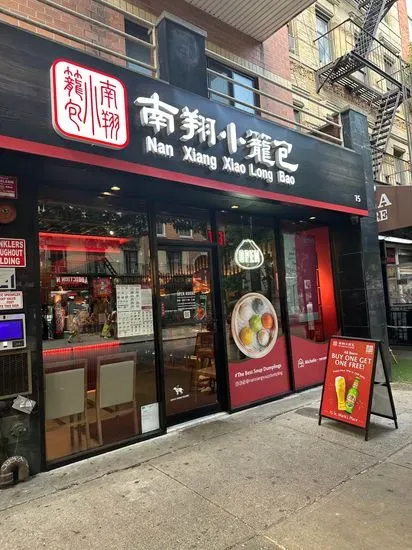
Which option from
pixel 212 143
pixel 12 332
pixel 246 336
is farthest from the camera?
pixel 246 336

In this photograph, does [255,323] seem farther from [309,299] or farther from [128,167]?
[128,167]

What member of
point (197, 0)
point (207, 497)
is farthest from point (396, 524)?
point (197, 0)

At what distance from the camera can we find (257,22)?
24.8 feet

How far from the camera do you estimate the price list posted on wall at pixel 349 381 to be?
4719 millimetres

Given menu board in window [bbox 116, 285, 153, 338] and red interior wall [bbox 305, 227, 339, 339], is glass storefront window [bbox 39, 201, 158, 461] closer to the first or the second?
menu board in window [bbox 116, 285, 153, 338]

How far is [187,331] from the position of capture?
5.69 meters

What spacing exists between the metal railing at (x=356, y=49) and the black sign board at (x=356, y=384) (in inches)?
332

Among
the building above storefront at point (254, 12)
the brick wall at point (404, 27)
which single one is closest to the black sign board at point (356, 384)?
the building above storefront at point (254, 12)

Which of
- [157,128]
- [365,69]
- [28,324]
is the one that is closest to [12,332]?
[28,324]

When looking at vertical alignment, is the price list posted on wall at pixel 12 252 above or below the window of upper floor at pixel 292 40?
below

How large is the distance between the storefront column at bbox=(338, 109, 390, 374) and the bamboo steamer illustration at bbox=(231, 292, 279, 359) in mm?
1799

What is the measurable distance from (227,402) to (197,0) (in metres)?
6.65

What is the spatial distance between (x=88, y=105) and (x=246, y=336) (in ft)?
13.0

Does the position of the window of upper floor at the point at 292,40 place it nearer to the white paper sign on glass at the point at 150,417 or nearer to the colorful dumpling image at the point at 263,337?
the colorful dumpling image at the point at 263,337
